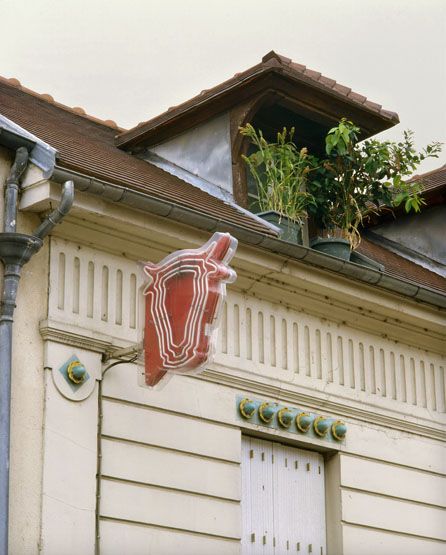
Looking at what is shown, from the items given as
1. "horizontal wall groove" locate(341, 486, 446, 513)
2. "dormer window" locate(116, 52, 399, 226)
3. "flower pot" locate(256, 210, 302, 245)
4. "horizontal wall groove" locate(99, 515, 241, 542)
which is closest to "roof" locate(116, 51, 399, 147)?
"dormer window" locate(116, 52, 399, 226)

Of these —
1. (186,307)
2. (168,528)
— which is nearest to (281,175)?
(186,307)

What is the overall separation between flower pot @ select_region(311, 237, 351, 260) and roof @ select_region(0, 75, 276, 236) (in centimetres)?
84

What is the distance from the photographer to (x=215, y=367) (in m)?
13.1

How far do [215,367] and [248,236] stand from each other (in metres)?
1.14

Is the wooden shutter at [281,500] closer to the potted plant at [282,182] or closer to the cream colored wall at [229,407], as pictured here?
the cream colored wall at [229,407]

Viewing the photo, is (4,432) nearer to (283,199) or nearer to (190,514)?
(190,514)

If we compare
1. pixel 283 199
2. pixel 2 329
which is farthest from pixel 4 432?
pixel 283 199

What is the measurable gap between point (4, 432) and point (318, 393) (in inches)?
146

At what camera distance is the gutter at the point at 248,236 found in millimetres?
12039

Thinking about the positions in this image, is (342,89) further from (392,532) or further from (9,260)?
(9,260)

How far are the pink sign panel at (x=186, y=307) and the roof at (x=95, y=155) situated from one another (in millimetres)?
1217

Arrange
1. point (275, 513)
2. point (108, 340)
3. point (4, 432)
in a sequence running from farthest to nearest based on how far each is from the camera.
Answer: point (275, 513) < point (108, 340) < point (4, 432)

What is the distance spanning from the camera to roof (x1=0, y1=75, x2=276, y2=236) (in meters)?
13.3

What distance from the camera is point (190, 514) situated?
1252cm
